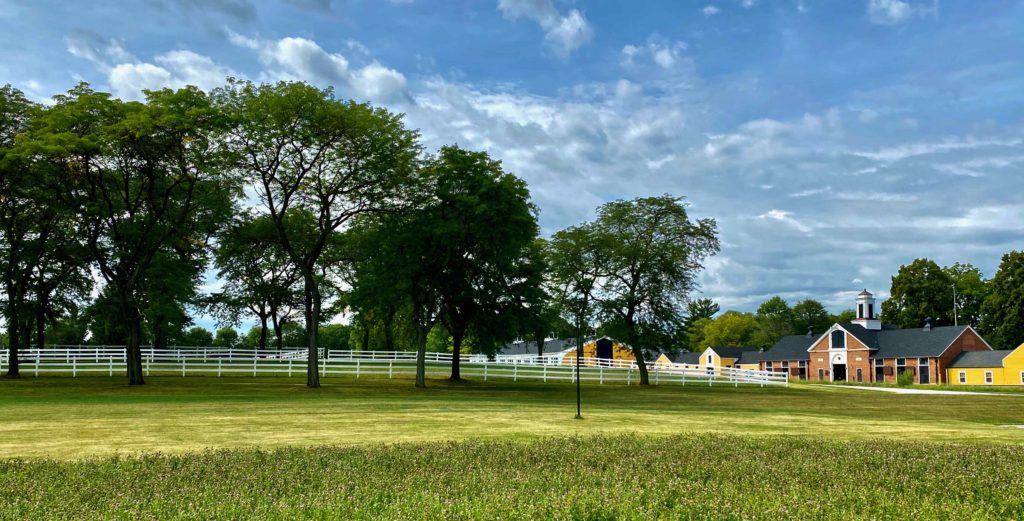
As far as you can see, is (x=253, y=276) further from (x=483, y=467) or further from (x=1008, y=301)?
(x=1008, y=301)

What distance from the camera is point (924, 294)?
96.6 metres

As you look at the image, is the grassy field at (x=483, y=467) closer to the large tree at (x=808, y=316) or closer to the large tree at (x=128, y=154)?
the large tree at (x=128, y=154)

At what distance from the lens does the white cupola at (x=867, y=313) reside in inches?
3492

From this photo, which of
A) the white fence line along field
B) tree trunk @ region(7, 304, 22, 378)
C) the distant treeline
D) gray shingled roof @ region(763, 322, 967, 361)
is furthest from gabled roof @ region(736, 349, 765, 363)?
tree trunk @ region(7, 304, 22, 378)

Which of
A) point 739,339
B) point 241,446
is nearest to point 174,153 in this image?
point 241,446

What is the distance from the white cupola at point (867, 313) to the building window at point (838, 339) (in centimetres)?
264

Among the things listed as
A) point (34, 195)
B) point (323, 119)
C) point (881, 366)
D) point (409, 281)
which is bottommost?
point (881, 366)

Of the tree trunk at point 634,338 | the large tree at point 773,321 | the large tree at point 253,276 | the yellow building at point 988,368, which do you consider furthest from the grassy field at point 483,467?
the large tree at point 773,321

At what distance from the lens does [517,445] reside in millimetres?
13594

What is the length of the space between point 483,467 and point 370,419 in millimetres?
10378

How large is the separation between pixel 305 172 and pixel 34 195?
1369cm

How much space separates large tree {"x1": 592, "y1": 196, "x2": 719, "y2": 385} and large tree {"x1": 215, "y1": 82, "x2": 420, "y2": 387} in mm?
15698

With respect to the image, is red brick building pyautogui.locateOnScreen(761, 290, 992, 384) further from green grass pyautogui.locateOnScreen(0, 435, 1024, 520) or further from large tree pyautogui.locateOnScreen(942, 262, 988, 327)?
green grass pyautogui.locateOnScreen(0, 435, 1024, 520)

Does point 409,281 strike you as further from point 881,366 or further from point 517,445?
point 881,366
